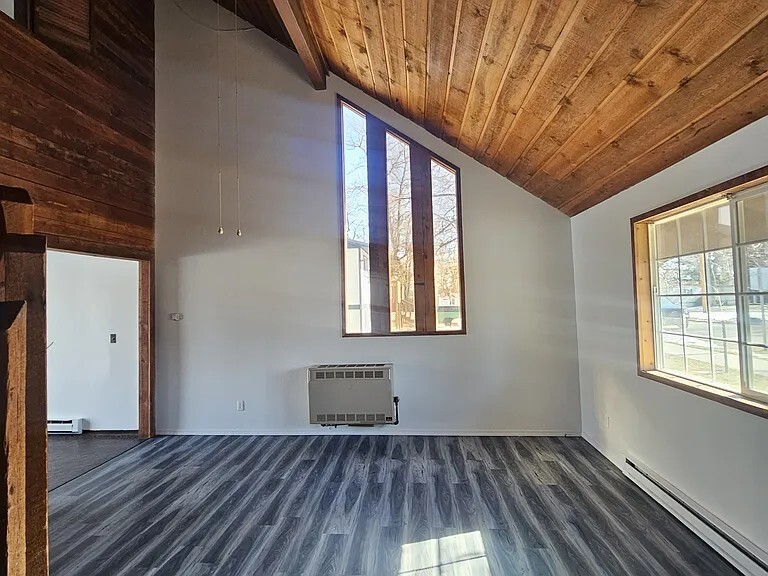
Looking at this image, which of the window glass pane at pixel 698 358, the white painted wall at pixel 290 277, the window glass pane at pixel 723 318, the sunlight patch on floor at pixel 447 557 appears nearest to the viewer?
the sunlight patch on floor at pixel 447 557

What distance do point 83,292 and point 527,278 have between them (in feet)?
16.2

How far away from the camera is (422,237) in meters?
4.58

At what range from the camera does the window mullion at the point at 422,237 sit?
455 cm

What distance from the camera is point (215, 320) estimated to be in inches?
186

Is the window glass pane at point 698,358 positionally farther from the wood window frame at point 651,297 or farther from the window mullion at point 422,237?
the window mullion at point 422,237

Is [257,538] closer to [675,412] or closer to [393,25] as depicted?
[675,412]

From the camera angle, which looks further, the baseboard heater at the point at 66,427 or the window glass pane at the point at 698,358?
the baseboard heater at the point at 66,427

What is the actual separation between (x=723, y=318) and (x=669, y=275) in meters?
0.59

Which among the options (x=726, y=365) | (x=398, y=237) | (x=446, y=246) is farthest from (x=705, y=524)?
(x=398, y=237)

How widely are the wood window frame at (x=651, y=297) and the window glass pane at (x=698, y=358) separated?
60 millimetres

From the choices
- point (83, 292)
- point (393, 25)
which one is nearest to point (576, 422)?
point (393, 25)

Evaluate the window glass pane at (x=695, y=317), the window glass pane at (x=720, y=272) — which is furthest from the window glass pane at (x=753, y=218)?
the window glass pane at (x=695, y=317)

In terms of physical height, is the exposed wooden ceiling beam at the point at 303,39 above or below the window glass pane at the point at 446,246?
above

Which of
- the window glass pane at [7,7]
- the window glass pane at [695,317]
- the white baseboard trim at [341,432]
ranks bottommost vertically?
the white baseboard trim at [341,432]
